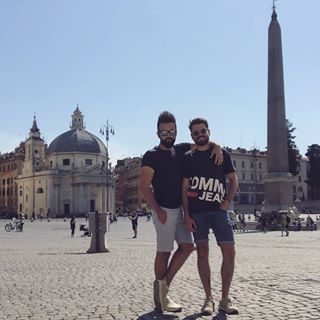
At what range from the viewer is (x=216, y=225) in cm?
631

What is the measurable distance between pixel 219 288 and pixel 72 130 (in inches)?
4448

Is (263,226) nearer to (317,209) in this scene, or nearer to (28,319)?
(28,319)

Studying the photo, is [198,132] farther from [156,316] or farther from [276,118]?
[276,118]

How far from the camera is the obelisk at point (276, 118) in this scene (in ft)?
117

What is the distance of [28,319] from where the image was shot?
5.91m

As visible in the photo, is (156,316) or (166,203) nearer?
(156,316)

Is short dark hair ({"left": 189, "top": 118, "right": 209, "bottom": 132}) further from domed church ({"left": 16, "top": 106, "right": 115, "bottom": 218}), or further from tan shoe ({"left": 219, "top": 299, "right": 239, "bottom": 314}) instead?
domed church ({"left": 16, "top": 106, "right": 115, "bottom": 218})

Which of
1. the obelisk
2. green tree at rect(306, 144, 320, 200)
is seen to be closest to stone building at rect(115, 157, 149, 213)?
green tree at rect(306, 144, 320, 200)

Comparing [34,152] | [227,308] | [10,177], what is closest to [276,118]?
[227,308]

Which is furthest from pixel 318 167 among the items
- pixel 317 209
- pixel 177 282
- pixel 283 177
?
pixel 177 282

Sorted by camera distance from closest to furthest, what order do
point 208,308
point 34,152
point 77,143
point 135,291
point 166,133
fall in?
point 208,308
point 166,133
point 135,291
point 77,143
point 34,152

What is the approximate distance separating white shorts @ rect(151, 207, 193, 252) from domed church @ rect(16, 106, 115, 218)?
100050 millimetres

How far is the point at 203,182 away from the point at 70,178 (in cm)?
10707

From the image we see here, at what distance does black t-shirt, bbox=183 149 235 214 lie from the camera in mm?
6250
